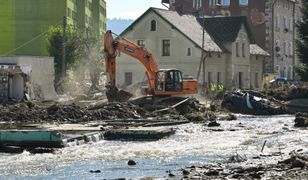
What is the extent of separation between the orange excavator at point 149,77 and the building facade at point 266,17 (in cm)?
3464

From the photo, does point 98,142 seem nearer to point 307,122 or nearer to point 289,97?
point 307,122

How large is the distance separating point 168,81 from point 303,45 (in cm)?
1446

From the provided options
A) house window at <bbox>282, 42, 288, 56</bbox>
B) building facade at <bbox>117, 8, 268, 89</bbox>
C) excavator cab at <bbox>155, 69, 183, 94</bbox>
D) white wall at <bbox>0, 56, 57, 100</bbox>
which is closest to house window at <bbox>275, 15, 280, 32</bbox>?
house window at <bbox>282, 42, 288, 56</bbox>

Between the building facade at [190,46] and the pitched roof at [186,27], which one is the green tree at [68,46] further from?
the pitched roof at [186,27]

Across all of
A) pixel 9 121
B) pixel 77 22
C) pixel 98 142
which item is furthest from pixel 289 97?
pixel 77 22

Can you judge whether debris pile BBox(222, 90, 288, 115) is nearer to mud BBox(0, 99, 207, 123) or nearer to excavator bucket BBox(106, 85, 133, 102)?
mud BBox(0, 99, 207, 123)

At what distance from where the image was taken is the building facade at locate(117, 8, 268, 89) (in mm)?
66000

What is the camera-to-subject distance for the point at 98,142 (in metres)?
27.5

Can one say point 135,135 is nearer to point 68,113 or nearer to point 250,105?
point 68,113

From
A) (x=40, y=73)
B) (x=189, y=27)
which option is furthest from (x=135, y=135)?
(x=189, y=27)

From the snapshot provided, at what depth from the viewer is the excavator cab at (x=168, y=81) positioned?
1759 inches

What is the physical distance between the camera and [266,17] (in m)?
81.4

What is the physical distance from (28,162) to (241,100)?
27876 mm

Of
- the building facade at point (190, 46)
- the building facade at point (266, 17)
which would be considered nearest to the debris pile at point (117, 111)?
the building facade at point (190, 46)
